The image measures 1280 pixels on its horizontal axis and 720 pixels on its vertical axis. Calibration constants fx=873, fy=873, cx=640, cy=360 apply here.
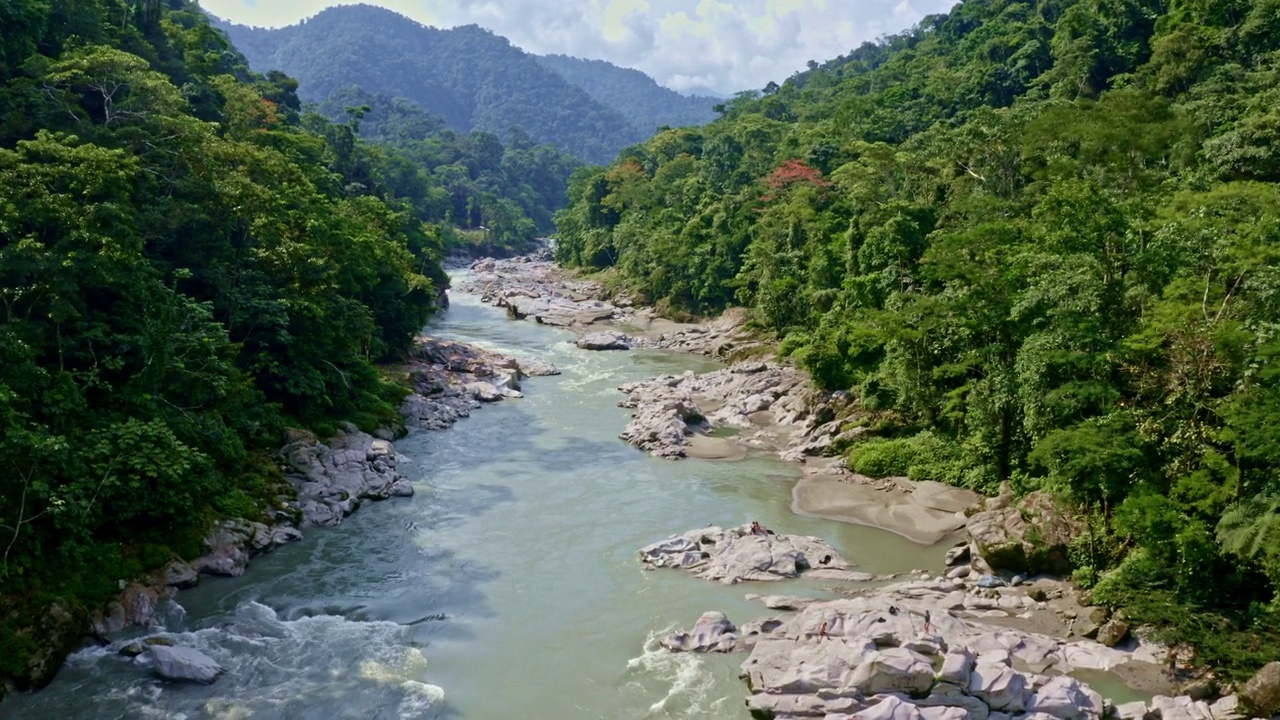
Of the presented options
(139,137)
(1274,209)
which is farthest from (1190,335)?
(139,137)

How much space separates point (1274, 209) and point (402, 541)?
76.8 feet

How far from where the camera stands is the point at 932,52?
94812mm

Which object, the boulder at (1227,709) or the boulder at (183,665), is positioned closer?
the boulder at (1227,709)

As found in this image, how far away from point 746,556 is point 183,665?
12.1 m

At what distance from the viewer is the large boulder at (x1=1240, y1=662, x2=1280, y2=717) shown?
13784mm

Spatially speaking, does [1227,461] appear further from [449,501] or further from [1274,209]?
[449,501]

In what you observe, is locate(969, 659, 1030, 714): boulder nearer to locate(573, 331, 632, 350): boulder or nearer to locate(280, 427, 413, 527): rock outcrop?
locate(280, 427, 413, 527): rock outcrop

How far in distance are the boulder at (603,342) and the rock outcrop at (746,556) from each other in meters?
30.6

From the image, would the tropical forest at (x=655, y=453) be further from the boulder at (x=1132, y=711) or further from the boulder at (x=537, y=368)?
the boulder at (x=537, y=368)

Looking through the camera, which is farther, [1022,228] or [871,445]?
[871,445]

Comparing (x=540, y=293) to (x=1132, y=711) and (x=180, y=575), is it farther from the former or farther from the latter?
(x=1132, y=711)

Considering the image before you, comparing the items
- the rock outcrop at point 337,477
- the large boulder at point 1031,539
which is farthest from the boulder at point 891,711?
the rock outcrop at point 337,477

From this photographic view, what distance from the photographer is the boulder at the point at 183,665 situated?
15.6 metres

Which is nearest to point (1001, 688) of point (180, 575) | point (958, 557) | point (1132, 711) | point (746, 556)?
point (1132, 711)
